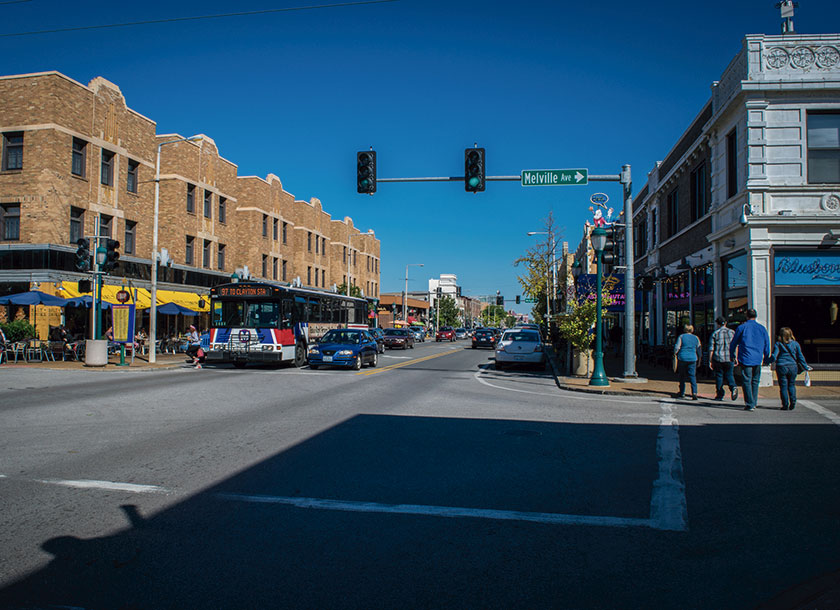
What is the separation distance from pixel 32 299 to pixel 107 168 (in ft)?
30.5

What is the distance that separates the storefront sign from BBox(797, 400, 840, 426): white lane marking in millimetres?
4053

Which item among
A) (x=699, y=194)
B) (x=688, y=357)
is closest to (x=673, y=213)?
(x=699, y=194)

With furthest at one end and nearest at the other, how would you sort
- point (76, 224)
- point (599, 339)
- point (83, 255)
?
point (76, 224)
point (83, 255)
point (599, 339)

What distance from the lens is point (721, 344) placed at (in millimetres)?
13492

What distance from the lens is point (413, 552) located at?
4.50 meters

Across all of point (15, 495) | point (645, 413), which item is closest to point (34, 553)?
point (15, 495)

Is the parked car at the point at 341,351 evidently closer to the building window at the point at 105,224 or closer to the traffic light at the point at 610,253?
the traffic light at the point at 610,253

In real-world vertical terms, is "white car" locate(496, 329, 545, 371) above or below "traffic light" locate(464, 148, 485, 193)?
below

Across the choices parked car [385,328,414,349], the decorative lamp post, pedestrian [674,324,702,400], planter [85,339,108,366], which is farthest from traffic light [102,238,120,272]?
parked car [385,328,414,349]

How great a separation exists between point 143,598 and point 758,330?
468 inches

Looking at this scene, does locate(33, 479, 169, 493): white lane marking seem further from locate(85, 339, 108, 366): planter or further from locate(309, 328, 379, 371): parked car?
locate(85, 339, 108, 366): planter

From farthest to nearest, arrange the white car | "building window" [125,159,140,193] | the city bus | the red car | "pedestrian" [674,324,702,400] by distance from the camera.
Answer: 1. the red car
2. "building window" [125,159,140,193]
3. the white car
4. the city bus
5. "pedestrian" [674,324,702,400]

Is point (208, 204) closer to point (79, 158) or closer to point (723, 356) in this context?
point (79, 158)

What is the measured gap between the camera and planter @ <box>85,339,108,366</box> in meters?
22.8
